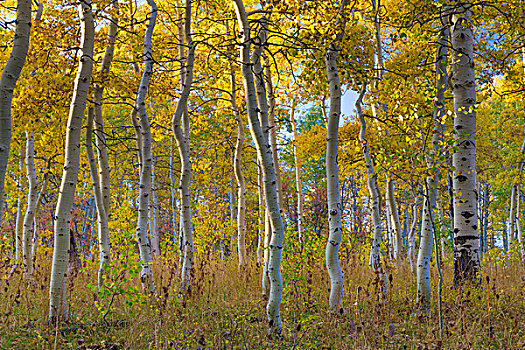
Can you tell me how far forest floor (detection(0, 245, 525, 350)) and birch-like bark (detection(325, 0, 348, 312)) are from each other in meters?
0.33

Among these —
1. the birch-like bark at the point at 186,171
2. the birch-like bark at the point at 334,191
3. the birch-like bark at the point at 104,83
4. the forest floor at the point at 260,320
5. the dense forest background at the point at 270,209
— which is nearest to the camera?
the forest floor at the point at 260,320

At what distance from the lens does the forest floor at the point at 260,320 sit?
4.10 m

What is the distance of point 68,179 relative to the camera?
15.1 feet

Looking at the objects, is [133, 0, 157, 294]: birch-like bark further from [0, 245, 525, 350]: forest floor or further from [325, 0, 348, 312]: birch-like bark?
[325, 0, 348, 312]: birch-like bark

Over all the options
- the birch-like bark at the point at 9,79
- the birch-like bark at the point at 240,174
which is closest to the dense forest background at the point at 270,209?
the birch-like bark at the point at 9,79

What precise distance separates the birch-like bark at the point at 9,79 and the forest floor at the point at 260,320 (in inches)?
66.0

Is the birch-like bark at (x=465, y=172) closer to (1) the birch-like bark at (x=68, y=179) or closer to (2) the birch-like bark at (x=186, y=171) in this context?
(2) the birch-like bark at (x=186, y=171)

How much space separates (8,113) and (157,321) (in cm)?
307

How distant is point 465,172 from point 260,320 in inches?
163

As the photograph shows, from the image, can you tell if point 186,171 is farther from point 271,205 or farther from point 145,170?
point 271,205

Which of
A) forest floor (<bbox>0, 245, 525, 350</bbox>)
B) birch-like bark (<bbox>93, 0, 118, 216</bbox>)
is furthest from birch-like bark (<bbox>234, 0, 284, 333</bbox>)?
birch-like bark (<bbox>93, 0, 118, 216</bbox>)

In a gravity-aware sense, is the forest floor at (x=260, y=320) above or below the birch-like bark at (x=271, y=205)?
below

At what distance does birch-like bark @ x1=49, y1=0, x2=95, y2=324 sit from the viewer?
4.50 meters

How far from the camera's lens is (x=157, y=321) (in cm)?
494
